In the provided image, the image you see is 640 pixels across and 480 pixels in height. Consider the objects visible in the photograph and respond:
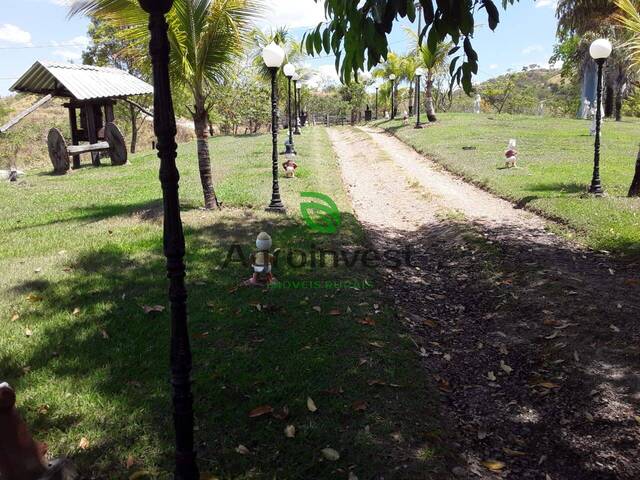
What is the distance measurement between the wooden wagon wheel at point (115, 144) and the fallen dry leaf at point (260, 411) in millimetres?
20109

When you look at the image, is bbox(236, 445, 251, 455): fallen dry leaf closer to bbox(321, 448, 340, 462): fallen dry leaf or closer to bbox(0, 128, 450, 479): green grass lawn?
bbox(0, 128, 450, 479): green grass lawn

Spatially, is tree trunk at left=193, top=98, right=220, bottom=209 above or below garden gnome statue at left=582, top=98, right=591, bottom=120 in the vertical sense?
below

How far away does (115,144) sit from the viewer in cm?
2198

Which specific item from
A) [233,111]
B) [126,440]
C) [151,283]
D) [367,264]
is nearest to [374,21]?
[126,440]

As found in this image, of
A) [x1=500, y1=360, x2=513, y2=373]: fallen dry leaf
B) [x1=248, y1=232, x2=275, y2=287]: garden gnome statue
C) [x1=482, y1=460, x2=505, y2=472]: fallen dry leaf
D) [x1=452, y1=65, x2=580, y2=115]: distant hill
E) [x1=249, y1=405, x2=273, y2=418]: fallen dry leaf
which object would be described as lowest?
[x1=482, y1=460, x2=505, y2=472]: fallen dry leaf

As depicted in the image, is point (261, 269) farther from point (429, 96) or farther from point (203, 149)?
point (429, 96)

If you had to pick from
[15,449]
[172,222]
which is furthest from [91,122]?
[172,222]

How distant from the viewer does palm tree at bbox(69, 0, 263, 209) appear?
9062 mm

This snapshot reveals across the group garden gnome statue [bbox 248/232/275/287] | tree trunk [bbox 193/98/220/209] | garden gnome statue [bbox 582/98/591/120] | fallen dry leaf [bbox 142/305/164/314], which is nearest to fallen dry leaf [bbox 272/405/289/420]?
fallen dry leaf [bbox 142/305/164/314]

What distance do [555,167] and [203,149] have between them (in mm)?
11140

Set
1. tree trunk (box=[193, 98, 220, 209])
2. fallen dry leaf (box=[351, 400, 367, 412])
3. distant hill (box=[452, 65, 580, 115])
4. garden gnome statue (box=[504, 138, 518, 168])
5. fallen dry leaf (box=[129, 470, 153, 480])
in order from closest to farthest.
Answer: fallen dry leaf (box=[129, 470, 153, 480]) < fallen dry leaf (box=[351, 400, 367, 412]) < tree trunk (box=[193, 98, 220, 209]) < garden gnome statue (box=[504, 138, 518, 168]) < distant hill (box=[452, 65, 580, 115])

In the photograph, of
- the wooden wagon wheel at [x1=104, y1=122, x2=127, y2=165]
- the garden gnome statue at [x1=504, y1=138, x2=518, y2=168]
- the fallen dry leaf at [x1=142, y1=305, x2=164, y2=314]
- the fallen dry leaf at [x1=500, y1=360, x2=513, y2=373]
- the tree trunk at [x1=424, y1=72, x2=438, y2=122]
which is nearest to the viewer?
the fallen dry leaf at [x1=500, y1=360, x2=513, y2=373]

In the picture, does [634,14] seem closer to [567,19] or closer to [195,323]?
[567,19]

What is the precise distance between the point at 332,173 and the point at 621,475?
46.0 feet
